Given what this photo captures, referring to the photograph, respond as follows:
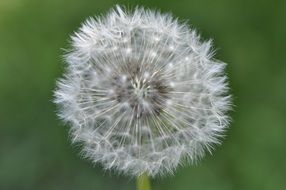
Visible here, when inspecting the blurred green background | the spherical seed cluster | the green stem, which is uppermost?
the blurred green background

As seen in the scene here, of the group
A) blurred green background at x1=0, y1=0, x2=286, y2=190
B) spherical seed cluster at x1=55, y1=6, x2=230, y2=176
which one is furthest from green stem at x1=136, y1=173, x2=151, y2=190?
blurred green background at x1=0, y1=0, x2=286, y2=190

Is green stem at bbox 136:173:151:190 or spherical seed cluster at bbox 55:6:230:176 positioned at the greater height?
spherical seed cluster at bbox 55:6:230:176

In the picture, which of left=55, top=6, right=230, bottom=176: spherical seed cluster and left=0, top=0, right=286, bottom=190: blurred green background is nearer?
left=55, top=6, right=230, bottom=176: spherical seed cluster

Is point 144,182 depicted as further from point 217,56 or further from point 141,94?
point 217,56

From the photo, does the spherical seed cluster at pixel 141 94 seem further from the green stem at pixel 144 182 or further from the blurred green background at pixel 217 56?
the blurred green background at pixel 217 56

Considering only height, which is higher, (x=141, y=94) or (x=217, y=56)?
(x=217, y=56)

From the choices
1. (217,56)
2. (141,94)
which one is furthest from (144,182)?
(217,56)

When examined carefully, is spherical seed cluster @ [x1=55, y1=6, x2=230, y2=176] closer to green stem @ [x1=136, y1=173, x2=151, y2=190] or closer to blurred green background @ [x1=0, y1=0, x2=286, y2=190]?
green stem @ [x1=136, y1=173, x2=151, y2=190]
